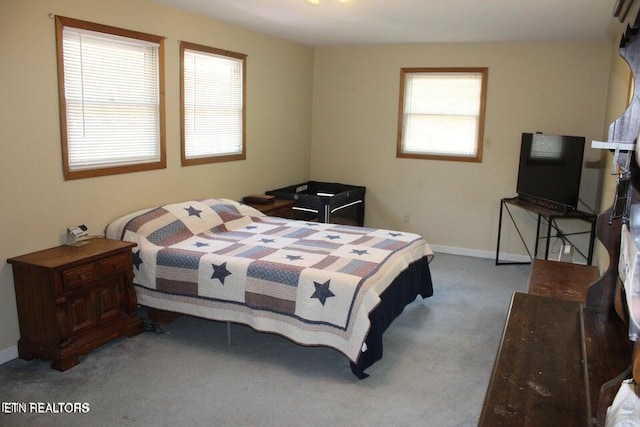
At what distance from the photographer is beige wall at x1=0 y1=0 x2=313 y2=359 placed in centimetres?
317

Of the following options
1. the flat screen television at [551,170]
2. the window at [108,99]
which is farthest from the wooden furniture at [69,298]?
the flat screen television at [551,170]

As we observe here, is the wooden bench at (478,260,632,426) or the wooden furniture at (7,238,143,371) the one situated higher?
the wooden bench at (478,260,632,426)

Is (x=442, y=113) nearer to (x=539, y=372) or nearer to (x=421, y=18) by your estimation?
(x=421, y=18)

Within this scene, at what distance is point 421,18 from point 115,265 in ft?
10.1

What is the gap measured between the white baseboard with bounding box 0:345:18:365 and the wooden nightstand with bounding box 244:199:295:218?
94.7 inches

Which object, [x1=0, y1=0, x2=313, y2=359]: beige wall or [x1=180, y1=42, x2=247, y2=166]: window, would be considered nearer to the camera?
[x1=0, y1=0, x2=313, y2=359]: beige wall

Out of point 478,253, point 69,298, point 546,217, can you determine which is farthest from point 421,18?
point 69,298

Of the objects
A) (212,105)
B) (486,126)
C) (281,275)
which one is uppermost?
(212,105)

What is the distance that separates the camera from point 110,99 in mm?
3873

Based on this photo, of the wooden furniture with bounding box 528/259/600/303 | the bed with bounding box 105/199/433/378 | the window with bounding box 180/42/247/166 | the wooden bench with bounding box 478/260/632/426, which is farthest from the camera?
the window with bounding box 180/42/247/166

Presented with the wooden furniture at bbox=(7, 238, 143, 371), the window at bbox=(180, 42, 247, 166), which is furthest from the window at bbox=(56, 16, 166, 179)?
the wooden furniture at bbox=(7, 238, 143, 371)

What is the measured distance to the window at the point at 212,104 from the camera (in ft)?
15.2

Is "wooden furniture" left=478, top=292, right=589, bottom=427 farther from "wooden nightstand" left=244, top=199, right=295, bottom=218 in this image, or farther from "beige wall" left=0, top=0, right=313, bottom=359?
"wooden nightstand" left=244, top=199, right=295, bottom=218

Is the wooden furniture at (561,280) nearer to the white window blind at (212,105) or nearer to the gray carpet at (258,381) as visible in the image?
the gray carpet at (258,381)
